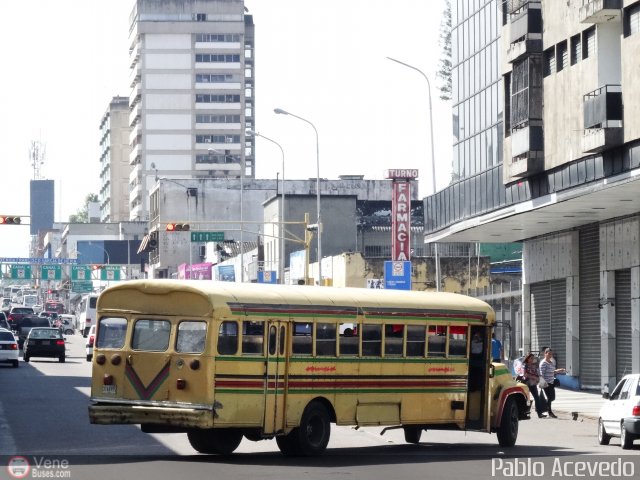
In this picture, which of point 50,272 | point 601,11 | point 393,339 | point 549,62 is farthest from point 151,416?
point 50,272

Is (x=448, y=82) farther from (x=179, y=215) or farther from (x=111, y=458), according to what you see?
(x=111, y=458)

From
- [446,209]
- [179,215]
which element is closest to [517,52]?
[446,209]

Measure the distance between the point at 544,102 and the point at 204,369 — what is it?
24930mm

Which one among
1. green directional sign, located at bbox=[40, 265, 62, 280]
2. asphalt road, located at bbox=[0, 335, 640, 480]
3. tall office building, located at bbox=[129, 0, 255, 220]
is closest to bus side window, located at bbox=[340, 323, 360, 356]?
asphalt road, located at bbox=[0, 335, 640, 480]

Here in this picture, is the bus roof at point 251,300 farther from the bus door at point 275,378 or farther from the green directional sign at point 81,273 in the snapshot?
the green directional sign at point 81,273

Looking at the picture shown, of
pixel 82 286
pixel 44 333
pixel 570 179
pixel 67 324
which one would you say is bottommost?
pixel 44 333

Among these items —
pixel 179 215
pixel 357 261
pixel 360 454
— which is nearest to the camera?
pixel 360 454

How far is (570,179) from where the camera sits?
40.1 meters

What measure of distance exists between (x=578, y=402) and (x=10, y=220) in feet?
118

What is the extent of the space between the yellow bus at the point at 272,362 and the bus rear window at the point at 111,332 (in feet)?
0.05

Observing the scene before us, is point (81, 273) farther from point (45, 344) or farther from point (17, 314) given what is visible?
point (45, 344)

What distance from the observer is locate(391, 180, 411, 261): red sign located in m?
56.7

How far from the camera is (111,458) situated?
68.4ft

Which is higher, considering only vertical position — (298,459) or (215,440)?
(215,440)
